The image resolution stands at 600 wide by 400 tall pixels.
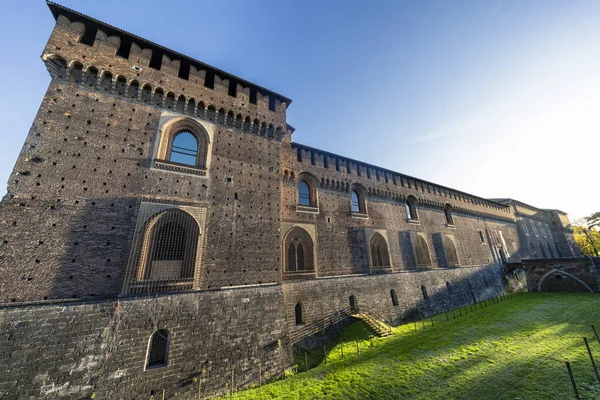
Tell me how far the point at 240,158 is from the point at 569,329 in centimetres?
1836

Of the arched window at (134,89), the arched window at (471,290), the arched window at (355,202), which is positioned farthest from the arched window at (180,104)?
the arched window at (471,290)

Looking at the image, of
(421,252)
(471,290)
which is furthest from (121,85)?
(471,290)

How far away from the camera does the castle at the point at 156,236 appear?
6.73m

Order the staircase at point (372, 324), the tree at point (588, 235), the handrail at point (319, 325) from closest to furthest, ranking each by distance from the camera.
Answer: the handrail at point (319, 325) < the staircase at point (372, 324) < the tree at point (588, 235)

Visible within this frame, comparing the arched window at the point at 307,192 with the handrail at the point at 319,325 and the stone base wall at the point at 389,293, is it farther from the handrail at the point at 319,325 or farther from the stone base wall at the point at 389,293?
the handrail at the point at 319,325

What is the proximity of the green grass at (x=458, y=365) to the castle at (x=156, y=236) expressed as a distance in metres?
1.82

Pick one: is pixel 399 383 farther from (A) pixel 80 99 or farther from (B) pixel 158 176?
(A) pixel 80 99

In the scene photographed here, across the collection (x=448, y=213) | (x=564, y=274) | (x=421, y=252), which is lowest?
(x=564, y=274)

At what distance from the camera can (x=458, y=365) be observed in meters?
8.24

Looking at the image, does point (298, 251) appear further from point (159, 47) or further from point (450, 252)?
point (450, 252)

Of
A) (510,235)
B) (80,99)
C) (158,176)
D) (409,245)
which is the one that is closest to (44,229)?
(158,176)

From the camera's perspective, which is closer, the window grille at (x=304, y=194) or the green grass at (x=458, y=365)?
the green grass at (x=458, y=365)

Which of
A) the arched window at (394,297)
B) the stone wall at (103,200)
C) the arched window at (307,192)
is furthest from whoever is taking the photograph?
the arched window at (394,297)

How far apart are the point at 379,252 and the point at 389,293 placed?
115 inches
